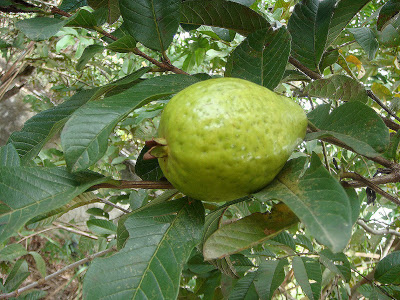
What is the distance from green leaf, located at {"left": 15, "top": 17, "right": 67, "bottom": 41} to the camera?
0.65 metres

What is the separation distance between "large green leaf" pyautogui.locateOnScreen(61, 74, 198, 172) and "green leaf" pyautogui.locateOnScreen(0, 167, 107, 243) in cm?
5

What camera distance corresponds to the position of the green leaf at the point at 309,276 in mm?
981

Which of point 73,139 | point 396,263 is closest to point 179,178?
point 73,139

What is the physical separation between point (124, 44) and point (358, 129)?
50cm

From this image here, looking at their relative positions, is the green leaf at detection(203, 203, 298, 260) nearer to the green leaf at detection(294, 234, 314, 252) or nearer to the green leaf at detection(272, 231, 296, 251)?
the green leaf at detection(272, 231, 296, 251)

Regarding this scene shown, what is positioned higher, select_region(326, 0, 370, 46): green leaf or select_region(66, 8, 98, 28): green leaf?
select_region(326, 0, 370, 46): green leaf

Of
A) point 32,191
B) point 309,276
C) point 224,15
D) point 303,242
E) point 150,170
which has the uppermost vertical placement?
point 224,15

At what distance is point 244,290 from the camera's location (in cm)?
106

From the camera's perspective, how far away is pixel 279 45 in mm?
675

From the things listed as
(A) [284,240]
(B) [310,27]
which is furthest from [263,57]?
(A) [284,240]

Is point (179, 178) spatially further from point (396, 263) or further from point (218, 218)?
point (396, 263)

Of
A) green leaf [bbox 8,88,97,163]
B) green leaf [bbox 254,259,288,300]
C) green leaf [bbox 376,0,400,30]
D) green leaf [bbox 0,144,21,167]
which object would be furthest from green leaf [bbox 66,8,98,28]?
green leaf [bbox 254,259,288,300]

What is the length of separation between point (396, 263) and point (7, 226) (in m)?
1.05

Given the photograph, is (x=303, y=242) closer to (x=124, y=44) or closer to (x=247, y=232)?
(x=247, y=232)
